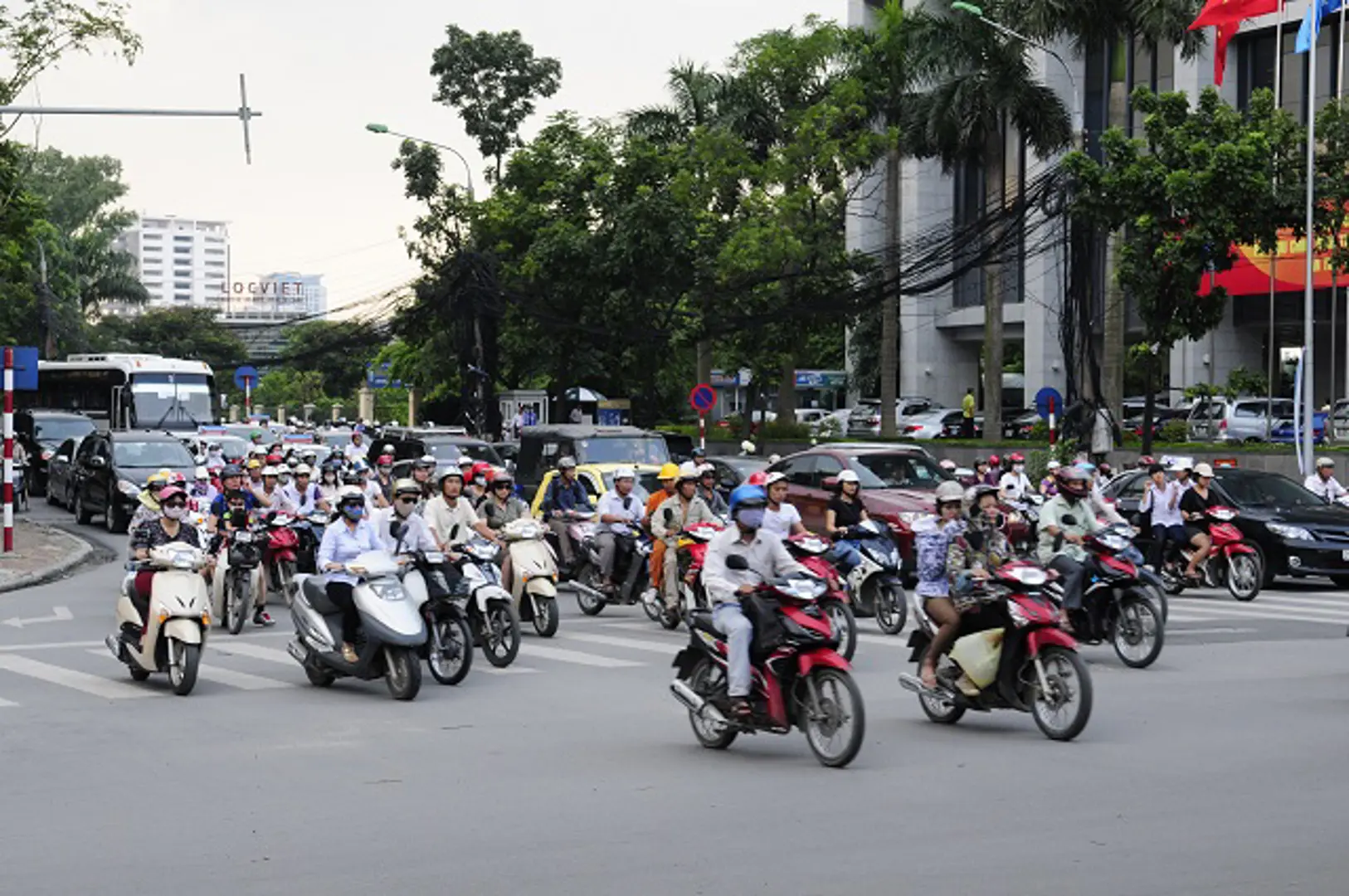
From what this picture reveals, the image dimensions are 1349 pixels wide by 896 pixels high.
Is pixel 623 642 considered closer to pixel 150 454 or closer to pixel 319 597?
pixel 319 597

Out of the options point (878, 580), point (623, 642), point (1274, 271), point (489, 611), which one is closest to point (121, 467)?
point (623, 642)

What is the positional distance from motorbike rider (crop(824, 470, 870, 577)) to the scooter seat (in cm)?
635

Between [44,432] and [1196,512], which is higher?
[44,432]

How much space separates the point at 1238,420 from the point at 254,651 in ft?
125

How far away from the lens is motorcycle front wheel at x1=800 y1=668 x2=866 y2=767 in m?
10.4

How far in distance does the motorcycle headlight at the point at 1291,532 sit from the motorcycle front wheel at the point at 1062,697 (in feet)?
42.8

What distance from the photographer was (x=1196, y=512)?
2356cm

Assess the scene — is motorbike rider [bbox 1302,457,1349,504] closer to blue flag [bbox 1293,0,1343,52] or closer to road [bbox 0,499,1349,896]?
blue flag [bbox 1293,0,1343,52]

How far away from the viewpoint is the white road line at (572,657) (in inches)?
638

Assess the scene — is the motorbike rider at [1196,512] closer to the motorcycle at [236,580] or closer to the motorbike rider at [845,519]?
the motorbike rider at [845,519]

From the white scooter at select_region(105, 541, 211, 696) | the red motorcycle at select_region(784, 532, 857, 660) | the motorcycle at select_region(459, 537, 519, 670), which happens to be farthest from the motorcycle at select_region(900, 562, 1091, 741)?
the white scooter at select_region(105, 541, 211, 696)

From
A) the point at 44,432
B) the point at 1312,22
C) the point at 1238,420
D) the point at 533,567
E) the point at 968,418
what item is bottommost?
the point at 533,567

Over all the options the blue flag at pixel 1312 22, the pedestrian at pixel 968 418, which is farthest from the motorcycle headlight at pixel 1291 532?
the pedestrian at pixel 968 418

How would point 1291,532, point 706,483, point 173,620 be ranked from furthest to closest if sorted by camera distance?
point 1291,532 < point 706,483 < point 173,620
